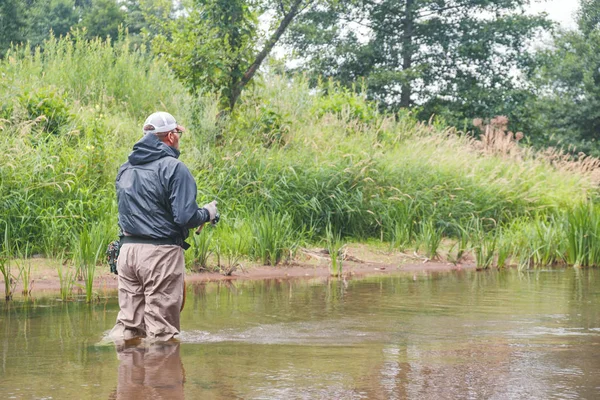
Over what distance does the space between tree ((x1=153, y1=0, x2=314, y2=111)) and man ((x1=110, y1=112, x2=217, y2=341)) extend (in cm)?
980

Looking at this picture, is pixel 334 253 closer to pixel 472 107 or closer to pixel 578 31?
pixel 472 107

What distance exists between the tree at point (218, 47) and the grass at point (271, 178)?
47 centimetres

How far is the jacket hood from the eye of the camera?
702cm

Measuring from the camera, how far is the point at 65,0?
56.4 m

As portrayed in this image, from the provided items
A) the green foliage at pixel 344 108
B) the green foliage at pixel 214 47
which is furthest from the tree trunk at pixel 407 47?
the green foliage at pixel 214 47

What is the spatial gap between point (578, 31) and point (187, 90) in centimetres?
2700

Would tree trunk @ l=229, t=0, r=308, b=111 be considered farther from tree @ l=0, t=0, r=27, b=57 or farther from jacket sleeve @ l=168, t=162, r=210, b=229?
tree @ l=0, t=0, r=27, b=57

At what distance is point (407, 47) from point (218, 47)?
1995 cm

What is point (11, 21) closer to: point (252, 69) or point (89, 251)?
point (252, 69)

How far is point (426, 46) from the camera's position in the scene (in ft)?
120

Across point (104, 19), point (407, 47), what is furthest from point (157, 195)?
point (104, 19)

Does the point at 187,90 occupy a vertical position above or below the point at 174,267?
above

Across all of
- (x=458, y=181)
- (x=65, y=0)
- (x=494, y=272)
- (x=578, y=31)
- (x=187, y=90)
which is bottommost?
(x=494, y=272)

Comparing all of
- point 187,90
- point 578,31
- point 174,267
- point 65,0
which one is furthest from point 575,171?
point 65,0
